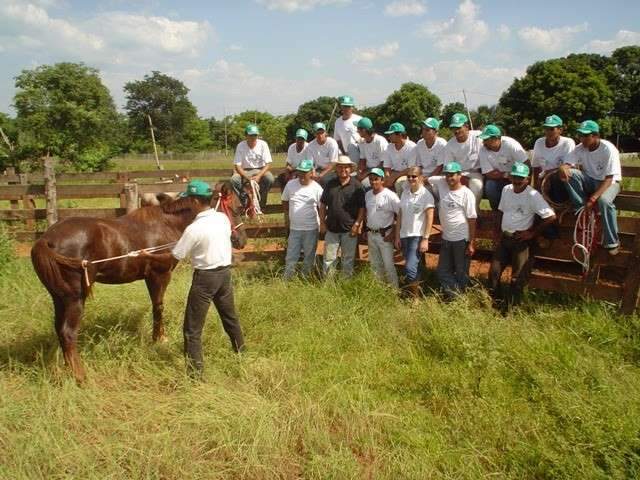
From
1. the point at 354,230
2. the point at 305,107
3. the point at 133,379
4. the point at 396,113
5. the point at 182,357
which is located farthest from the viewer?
the point at 305,107

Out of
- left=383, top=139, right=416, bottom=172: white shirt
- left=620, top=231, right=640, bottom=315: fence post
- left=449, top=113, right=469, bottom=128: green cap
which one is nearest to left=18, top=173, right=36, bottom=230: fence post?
left=383, top=139, right=416, bottom=172: white shirt

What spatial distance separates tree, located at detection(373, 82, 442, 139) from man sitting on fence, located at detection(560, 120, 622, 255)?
153 ft

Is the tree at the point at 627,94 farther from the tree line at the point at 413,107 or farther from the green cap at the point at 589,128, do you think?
the green cap at the point at 589,128

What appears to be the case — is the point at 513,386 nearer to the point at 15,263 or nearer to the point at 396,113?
the point at 15,263

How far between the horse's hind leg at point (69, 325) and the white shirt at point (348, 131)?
4.70 m

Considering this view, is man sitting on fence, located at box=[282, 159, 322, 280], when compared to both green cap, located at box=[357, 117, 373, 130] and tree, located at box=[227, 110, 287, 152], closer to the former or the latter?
green cap, located at box=[357, 117, 373, 130]

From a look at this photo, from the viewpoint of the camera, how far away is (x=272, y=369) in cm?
439

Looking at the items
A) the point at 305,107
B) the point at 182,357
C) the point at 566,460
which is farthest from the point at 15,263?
the point at 305,107

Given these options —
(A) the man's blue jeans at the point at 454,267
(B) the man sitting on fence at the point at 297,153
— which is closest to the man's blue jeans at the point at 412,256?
(A) the man's blue jeans at the point at 454,267

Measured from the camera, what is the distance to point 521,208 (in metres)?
5.53

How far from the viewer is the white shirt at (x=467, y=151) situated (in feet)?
20.5

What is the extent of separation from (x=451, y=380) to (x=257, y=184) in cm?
476

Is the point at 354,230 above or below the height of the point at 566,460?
above

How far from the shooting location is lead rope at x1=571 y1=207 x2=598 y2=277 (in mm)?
5445
